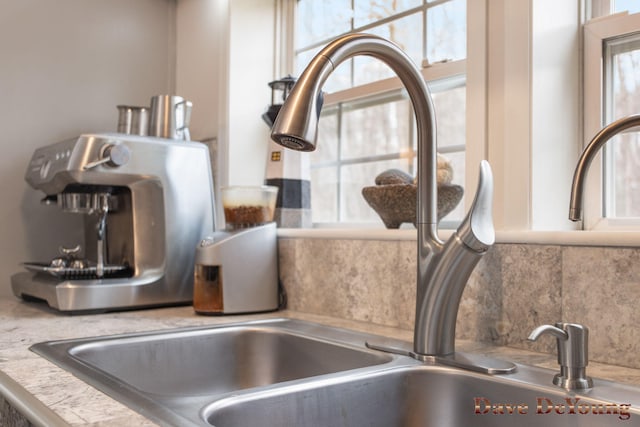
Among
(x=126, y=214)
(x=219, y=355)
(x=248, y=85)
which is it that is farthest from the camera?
(x=248, y=85)

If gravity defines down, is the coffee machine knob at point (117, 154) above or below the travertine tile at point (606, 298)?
above

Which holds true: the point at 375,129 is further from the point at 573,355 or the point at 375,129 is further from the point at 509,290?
the point at 573,355

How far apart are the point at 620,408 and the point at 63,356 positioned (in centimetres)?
77

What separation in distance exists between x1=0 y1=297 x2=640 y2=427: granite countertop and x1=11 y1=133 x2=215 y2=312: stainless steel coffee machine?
0.05 metres

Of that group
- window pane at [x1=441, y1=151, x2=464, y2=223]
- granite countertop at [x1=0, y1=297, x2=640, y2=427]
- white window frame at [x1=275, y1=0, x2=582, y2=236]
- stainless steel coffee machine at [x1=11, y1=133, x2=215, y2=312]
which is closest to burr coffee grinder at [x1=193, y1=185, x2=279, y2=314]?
granite countertop at [x1=0, y1=297, x2=640, y2=427]

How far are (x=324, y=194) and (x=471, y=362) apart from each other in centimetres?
104

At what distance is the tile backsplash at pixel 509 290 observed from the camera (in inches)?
36.9

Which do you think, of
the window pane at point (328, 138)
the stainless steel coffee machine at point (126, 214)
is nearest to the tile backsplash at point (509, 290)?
the stainless steel coffee machine at point (126, 214)

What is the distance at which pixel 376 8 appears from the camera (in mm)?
1742

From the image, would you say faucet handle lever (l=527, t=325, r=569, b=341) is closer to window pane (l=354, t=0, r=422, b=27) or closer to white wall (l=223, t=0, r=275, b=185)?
window pane (l=354, t=0, r=422, b=27)

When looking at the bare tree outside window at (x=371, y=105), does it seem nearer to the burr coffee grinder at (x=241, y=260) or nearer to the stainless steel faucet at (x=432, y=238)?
the burr coffee grinder at (x=241, y=260)

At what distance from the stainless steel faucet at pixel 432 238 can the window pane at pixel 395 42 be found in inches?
25.1

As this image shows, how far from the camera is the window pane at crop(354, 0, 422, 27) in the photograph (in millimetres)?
1654

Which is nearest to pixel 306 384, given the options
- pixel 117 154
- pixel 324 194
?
pixel 117 154
